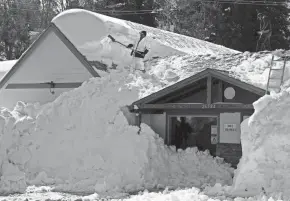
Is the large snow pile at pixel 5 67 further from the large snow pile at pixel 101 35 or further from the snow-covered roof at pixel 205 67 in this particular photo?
the snow-covered roof at pixel 205 67

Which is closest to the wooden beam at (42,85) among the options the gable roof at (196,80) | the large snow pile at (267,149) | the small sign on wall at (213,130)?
the gable roof at (196,80)

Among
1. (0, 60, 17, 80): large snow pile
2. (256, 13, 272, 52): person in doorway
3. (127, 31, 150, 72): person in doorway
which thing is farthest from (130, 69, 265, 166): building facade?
(256, 13, 272, 52): person in doorway

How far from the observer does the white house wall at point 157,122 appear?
52.3 feet

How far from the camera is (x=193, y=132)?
1581 cm

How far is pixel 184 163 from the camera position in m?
14.8

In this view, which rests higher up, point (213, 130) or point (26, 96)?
point (26, 96)

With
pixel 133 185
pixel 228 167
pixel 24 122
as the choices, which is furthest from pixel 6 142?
pixel 228 167

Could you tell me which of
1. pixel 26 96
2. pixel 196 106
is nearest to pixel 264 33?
pixel 26 96

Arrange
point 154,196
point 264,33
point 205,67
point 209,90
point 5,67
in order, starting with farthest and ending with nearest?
point 264,33
point 5,67
point 205,67
point 209,90
point 154,196

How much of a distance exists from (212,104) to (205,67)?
270 centimetres

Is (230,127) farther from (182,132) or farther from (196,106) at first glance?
(182,132)

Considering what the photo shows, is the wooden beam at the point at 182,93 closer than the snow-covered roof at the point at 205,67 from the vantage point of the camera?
No

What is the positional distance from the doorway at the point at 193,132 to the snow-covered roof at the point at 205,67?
133 cm

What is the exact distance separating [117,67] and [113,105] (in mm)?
2949
